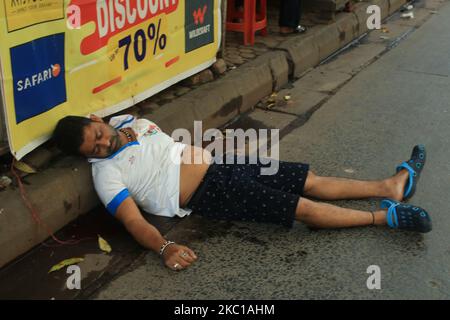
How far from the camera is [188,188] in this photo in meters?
3.18

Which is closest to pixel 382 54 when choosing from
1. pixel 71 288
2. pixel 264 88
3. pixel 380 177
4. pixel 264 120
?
pixel 264 88

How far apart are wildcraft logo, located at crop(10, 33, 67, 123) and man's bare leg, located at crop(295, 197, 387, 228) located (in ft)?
4.82

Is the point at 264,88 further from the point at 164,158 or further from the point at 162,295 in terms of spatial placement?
the point at 162,295

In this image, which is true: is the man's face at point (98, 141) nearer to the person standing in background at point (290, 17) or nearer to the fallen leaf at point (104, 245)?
the fallen leaf at point (104, 245)

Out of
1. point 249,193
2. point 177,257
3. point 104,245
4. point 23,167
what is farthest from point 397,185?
point 23,167

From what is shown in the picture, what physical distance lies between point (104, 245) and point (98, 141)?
1.79ft

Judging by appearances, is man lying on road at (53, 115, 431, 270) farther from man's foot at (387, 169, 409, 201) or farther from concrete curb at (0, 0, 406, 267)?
concrete curb at (0, 0, 406, 267)

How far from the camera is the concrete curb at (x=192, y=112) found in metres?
2.86

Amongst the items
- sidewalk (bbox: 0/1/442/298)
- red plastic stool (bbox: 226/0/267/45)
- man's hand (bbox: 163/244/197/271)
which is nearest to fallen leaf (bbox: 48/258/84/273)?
sidewalk (bbox: 0/1/442/298)

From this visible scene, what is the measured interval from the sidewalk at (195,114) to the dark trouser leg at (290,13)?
0.62 feet

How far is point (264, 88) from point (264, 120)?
0.51 metres

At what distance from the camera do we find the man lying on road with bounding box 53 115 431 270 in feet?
9.79

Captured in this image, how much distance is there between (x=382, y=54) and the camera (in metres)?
6.42
